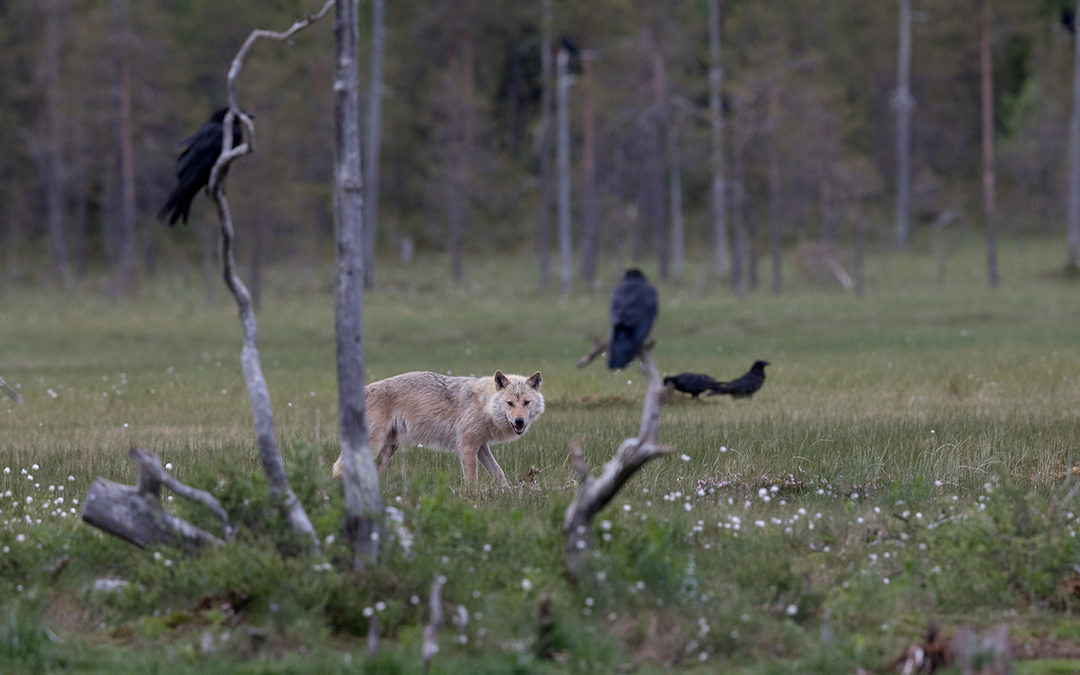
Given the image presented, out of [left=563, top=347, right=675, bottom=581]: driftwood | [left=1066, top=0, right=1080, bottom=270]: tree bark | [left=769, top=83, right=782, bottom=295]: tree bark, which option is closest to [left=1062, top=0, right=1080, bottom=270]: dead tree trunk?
[left=1066, top=0, right=1080, bottom=270]: tree bark

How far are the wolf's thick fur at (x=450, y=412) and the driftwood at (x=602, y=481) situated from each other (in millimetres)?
3970

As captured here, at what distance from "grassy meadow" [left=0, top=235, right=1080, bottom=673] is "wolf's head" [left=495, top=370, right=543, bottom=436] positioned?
25.1 inches

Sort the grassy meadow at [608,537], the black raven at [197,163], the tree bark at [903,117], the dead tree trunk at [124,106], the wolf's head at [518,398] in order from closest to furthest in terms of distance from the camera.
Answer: the grassy meadow at [608,537], the black raven at [197,163], the wolf's head at [518,398], the dead tree trunk at [124,106], the tree bark at [903,117]

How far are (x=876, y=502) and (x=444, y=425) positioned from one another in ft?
14.8

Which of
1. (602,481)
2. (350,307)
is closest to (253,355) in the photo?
(350,307)

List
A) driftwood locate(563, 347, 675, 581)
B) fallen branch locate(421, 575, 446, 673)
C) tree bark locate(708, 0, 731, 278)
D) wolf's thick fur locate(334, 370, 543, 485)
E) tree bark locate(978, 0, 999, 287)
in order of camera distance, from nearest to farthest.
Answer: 1. fallen branch locate(421, 575, 446, 673)
2. driftwood locate(563, 347, 675, 581)
3. wolf's thick fur locate(334, 370, 543, 485)
4. tree bark locate(978, 0, 999, 287)
5. tree bark locate(708, 0, 731, 278)

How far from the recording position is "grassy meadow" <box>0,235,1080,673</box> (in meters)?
6.75

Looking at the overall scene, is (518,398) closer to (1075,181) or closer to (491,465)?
(491,465)

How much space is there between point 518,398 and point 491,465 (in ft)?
2.50

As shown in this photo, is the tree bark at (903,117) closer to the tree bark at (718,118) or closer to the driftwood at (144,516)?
the tree bark at (718,118)

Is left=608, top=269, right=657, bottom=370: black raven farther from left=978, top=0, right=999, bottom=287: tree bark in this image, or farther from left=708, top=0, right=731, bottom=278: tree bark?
left=978, top=0, right=999, bottom=287: tree bark

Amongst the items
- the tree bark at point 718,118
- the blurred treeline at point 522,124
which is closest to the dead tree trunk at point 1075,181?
the blurred treeline at point 522,124

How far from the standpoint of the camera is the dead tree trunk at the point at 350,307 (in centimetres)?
762

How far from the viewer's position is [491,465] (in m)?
11.5
